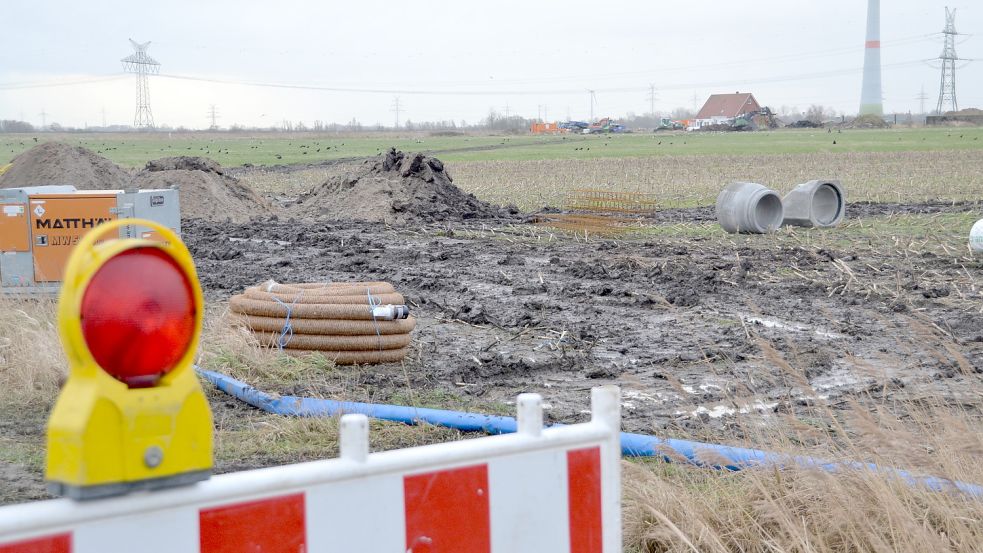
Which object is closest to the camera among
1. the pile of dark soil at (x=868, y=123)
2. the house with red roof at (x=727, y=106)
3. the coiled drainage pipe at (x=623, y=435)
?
the coiled drainage pipe at (x=623, y=435)

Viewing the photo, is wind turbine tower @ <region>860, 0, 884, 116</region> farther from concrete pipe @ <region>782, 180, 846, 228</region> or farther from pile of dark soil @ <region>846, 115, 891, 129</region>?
concrete pipe @ <region>782, 180, 846, 228</region>

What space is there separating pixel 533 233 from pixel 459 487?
15736mm

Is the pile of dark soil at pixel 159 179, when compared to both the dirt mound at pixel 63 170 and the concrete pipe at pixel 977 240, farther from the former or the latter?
the concrete pipe at pixel 977 240

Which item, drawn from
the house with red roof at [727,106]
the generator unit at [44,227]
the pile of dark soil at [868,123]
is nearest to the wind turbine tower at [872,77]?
the pile of dark soil at [868,123]

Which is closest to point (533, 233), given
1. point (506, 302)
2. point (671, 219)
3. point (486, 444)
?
point (671, 219)

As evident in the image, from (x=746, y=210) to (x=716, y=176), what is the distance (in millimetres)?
17051

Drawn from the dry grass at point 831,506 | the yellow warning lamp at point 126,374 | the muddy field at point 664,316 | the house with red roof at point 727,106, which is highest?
the house with red roof at point 727,106

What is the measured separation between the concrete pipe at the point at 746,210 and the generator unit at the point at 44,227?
31.3 ft

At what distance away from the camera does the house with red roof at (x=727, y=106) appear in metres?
131

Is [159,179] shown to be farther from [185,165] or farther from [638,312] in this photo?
[638,312]

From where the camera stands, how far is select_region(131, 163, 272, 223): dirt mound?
22.3m

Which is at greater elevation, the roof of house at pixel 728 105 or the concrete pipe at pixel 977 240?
the roof of house at pixel 728 105

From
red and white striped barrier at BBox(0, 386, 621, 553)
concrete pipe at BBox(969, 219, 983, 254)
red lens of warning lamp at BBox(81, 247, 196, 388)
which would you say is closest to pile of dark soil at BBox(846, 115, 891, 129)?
concrete pipe at BBox(969, 219, 983, 254)

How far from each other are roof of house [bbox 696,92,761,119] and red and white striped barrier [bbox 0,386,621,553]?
435ft
